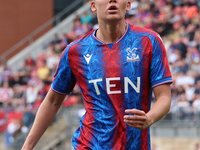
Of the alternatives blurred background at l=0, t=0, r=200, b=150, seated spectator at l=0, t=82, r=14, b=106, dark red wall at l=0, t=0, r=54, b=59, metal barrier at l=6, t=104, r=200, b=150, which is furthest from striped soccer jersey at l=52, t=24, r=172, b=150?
dark red wall at l=0, t=0, r=54, b=59

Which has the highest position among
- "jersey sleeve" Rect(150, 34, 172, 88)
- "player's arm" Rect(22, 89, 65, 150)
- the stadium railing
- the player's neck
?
the player's neck

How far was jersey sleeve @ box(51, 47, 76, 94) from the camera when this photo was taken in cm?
351

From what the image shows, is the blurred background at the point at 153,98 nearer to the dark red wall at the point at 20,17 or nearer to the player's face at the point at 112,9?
the dark red wall at the point at 20,17

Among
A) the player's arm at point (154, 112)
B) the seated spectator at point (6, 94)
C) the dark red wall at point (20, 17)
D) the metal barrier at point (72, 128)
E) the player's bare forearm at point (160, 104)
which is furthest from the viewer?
the dark red wall at point (20, 17)

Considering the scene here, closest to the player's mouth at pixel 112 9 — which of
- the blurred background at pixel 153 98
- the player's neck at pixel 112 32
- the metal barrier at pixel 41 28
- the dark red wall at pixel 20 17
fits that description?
the player's neck at pixel 112 32

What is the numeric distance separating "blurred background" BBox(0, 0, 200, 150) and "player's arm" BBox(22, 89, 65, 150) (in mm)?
7091

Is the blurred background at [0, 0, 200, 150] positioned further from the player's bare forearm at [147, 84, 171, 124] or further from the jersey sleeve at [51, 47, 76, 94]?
the player's bare forearm at [147, 84, 171, 124]

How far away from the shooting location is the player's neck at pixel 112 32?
3.31 metres

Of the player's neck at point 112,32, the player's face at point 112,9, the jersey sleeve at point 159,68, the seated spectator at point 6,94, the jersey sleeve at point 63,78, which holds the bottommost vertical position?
the seated spectator at point 6,94

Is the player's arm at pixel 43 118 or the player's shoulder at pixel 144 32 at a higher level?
the player's shoulder at pixel 144 32

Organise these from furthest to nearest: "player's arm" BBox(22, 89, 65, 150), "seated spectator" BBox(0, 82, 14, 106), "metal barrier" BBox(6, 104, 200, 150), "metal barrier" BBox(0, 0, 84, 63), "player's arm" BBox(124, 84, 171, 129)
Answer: "metal barrier" BBox(0, 0, 84, 63) → "seated spectator" BBox(0, 82, 14, 106) → "metal barrier" BBox(6, 104, 200, 150) → "player's arm" BBox(22, 89, 65, 150) → "player's arm" BBox(124, 84, 171, 129)

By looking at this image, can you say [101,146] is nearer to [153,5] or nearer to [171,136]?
[171,136]

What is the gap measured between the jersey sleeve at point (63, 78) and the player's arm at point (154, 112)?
34.5 inches

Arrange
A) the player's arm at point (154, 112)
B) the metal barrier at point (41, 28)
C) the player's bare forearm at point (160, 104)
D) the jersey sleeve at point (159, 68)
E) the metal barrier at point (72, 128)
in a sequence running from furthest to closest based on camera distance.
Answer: the metal barrier at point (41, 28) < the metal barrier at point (72, 128) < the jersey sleeve at point (159, 68) < the player's bare forearm at point (160, 104) < the player's arm at point (154, 112)
